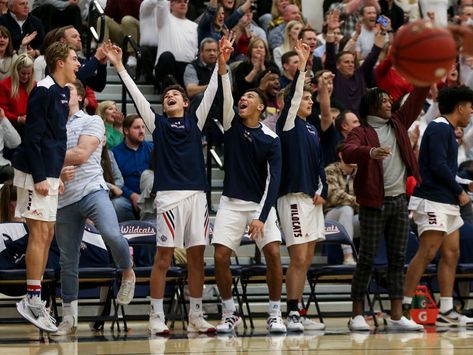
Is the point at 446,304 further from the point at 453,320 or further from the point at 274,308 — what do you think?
the point at 274,308

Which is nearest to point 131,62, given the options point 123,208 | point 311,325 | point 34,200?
point 123,208

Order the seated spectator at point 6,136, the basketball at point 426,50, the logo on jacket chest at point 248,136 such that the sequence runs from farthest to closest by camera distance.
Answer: the seated spectator at point 6,136
the logo on jacket chest at point 248,136
the basketball at point 426,50

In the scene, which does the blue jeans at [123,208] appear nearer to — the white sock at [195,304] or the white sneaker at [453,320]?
the white sock at [195,304]

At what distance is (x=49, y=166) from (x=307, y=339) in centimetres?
274

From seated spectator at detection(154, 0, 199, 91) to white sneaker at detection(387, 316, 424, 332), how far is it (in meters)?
5.24

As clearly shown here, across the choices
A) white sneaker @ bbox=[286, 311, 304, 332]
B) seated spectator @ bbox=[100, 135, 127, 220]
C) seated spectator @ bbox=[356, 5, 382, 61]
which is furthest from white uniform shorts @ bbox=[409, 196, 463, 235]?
seated spectator @ bbox=[356, 5, 382, 61]

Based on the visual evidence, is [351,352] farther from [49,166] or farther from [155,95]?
[155,95]

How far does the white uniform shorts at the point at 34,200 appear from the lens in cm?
1086

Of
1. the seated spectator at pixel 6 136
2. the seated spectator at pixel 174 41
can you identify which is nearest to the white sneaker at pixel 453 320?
the seated spectator at pixel 6 136

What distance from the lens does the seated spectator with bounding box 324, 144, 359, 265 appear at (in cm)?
1427

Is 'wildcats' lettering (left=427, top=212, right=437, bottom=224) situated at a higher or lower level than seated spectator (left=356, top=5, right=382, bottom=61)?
lower

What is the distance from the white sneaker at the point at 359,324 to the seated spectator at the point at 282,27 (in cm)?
698

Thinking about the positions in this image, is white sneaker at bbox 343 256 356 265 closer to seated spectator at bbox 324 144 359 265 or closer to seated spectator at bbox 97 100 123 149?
seated spectator at bbox 324 144 359 265

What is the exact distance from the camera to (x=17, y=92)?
1446 centimetres
